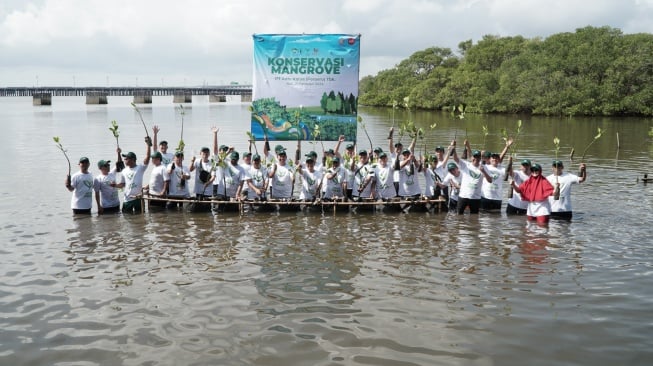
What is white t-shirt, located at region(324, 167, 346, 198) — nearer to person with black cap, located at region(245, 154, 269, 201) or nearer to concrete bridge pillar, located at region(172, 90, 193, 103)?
person with black cap, located at region(245, 154, 269, 201)

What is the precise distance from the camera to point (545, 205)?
14172mm

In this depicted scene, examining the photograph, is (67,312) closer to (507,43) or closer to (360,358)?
(360,358)

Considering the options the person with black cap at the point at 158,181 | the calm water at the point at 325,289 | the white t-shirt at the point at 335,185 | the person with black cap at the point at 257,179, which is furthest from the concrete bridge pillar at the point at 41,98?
the white t-shirt at the point at 335,185

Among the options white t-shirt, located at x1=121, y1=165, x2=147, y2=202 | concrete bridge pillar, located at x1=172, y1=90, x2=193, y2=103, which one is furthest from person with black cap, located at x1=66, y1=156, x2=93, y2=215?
concrete bridge pillar, located at x1=172, y1=90, x2=193, y2=103

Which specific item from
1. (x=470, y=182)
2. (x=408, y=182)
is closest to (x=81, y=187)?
(x=408, y=182)

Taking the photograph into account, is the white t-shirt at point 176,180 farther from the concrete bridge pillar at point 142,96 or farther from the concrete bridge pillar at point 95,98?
the concrete bridge pillar at point 142,96

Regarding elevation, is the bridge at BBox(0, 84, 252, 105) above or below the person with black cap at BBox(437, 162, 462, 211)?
above

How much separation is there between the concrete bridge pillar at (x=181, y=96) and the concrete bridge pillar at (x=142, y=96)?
718 centimetres

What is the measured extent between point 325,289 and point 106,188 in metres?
8.49

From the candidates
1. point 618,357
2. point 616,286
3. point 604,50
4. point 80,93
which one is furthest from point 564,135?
point 80,93

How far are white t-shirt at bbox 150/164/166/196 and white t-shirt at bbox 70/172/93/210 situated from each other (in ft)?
5.48

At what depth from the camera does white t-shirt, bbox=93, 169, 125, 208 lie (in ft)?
49.8

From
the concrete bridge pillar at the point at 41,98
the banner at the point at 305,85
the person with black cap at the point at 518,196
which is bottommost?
the person with black cap at the point at 518,196

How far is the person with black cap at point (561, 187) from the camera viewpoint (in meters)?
14.0
